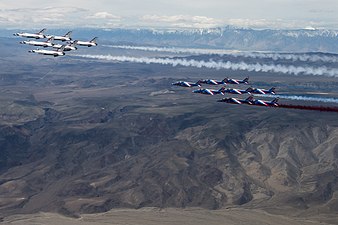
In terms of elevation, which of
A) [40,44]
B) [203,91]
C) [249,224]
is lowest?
[249,224]

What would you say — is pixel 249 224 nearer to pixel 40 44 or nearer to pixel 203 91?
pixel 203 91

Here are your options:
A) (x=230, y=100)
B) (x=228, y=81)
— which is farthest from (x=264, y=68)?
(x=230, y=100)

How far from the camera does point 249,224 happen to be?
199875mm

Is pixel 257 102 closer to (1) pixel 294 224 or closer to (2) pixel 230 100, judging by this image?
(2) pixel 230 100

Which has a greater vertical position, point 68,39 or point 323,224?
point 68,39

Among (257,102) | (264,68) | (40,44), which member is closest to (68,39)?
(40,44)

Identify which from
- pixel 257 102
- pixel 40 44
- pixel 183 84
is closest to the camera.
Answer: pixel 257 102

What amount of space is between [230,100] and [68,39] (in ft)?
146

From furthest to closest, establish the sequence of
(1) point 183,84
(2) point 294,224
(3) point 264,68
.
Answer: (2) point 294,224 → (3) point 264,68 → (1) point 183,84

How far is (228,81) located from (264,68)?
84.3 ft

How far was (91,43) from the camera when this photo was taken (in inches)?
5212

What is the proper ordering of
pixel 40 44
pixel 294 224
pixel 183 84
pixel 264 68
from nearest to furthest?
pixel 40 44, pixel 183 84, pixel 264 68, pixel 294 224

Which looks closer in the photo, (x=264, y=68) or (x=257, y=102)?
(x=257, y=102)

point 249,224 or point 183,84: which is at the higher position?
point 183,84
